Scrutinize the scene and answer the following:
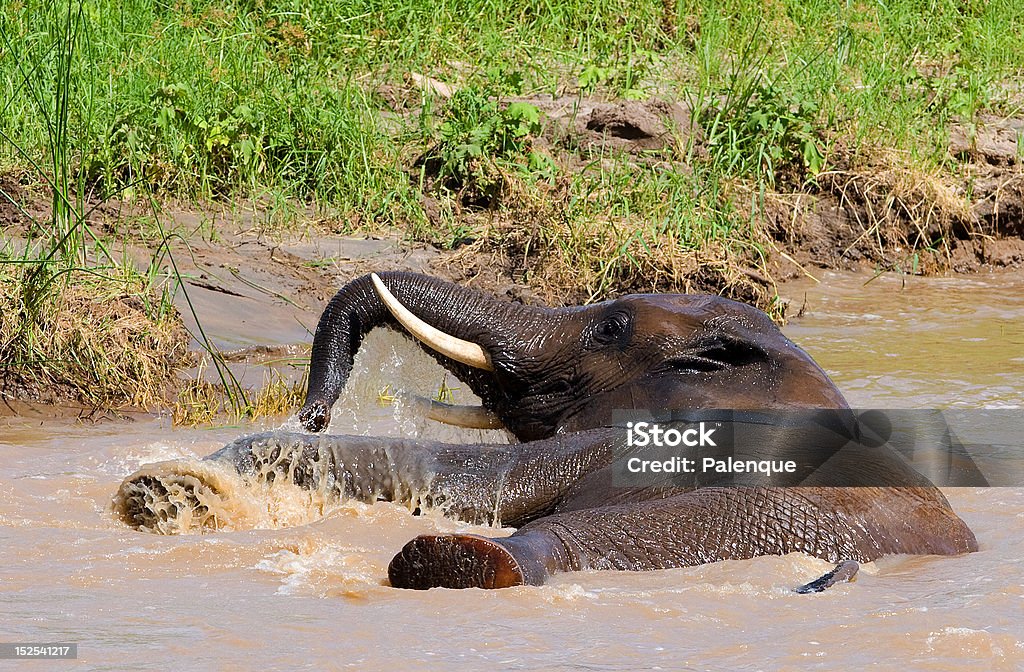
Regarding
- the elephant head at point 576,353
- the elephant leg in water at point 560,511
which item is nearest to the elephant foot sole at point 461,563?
the elephant leg in water at point 560,511

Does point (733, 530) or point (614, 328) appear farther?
point (614, 328)

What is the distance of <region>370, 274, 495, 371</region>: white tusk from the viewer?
14.6 ft

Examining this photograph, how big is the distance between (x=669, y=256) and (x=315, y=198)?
2093 mm

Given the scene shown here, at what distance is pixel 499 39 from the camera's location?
10461 mm

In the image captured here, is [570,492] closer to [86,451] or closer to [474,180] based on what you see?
[86,451]

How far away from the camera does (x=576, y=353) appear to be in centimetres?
443

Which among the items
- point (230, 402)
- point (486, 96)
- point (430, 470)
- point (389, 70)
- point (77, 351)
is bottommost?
point (230, 402)

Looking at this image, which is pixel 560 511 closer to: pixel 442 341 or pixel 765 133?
pixel 442 341

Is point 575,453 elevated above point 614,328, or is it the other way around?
point 614,328

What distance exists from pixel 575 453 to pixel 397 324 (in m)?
0.78

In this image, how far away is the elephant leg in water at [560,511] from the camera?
3.27 meters

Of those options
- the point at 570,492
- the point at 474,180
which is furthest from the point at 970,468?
the point at 474,180

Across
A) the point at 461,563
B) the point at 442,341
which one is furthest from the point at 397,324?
the point at 461,563

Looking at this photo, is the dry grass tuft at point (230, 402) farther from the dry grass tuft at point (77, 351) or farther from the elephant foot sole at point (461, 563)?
the elephant foot sole at point (461, 563)
